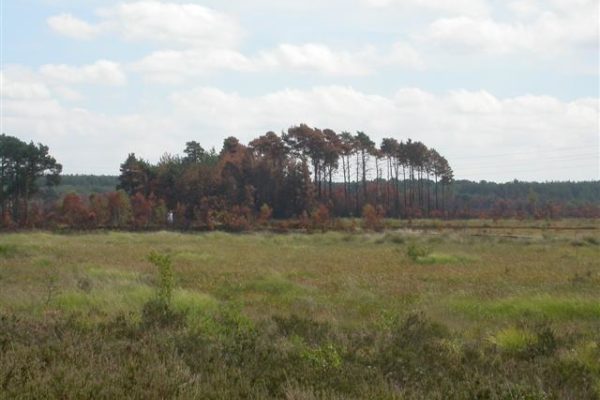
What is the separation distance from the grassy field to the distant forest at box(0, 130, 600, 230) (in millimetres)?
45260

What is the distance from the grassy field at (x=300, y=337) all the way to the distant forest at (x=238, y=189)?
45260 mm

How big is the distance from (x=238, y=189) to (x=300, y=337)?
66.2 metres

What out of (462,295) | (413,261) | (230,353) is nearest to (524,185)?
(413,261)

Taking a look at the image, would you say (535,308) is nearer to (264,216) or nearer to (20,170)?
(264,216)

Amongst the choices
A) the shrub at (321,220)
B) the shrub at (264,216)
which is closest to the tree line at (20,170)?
the shrub at (264,216)

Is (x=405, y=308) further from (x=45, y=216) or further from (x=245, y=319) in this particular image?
(x=45, y=216)

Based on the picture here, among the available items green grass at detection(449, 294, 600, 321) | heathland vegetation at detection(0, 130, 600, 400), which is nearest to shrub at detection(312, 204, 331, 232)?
heathland vegetation at detection(0, 130, 600, 400)

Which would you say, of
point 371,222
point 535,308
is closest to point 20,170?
point 371,222

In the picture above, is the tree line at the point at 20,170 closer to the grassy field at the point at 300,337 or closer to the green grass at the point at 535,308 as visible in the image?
the grassy field at the point at 300,337

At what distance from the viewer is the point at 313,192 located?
7731 cm

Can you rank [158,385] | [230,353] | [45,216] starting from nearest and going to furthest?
[158,385], [230,353], [45,216]

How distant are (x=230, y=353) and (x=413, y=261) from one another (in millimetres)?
20139

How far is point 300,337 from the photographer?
31.1ft

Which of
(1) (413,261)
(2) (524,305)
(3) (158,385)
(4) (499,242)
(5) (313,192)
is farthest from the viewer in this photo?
(5) (313,192)
